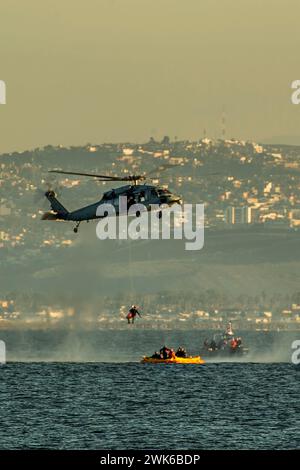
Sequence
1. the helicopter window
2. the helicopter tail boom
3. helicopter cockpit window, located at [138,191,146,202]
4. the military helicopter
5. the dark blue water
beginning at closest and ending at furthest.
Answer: the dark blue water
the military helicopter
the helicopter window
helicopter cockpit window, located at [138,191,146,202]
the helicopter tail boom

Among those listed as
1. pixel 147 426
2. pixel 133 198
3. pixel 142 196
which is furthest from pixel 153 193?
pixel 147 426

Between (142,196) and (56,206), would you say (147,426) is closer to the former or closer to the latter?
(142,196)

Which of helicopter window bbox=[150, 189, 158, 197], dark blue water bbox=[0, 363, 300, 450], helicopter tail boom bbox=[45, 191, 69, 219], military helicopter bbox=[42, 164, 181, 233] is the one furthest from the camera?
helicopter tail boom bbox=[45, 191, 69, 219]

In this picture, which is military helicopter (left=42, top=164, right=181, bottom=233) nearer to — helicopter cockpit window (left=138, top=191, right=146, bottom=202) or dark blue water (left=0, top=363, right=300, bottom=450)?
helicopter cockpit window (left=138, top=191, right=146, bottom=202)

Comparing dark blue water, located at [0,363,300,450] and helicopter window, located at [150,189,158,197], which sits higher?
helicopter window, located at [150,189,158,197]

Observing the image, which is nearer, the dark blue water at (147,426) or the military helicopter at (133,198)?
the dark blue water at (147,426)

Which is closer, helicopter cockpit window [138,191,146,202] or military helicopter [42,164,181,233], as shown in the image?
military helicopter [42,164,181,233]

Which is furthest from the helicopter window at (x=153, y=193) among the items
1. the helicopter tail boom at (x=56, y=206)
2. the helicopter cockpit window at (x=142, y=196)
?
the helicopter tail boom at (x=56, y=206)

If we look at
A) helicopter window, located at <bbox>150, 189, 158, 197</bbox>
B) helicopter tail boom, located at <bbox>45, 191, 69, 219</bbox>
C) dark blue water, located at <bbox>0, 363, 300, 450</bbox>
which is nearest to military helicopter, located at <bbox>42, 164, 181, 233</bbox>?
helicopter window, located at <bbox>150, 189, 158, 197</bbox>

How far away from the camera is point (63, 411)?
190m

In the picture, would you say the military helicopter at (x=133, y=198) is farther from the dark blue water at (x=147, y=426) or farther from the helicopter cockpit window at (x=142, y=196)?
the dark blue water at (x=147, y=426)
